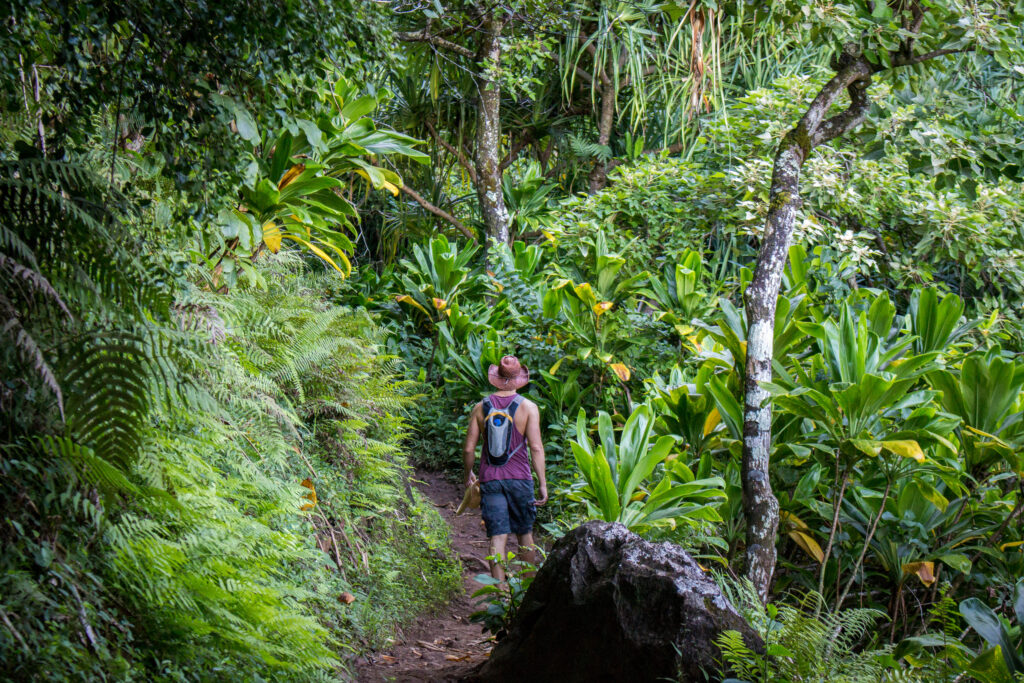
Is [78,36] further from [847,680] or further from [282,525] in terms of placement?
[847,680]

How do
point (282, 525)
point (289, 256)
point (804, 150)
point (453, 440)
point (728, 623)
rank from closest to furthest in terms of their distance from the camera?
point (728, 623) → point (282, 525) → point (804, 150) → point (289, 256) → point (453, 440)

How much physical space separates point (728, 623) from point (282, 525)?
227 cm

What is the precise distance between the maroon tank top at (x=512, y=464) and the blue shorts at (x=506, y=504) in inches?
1.3

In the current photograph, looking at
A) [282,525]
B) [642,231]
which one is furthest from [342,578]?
[642,231]

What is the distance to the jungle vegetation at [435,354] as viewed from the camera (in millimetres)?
2633

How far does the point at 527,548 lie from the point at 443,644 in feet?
2.67

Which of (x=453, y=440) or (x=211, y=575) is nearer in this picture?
(x=211, y=575)

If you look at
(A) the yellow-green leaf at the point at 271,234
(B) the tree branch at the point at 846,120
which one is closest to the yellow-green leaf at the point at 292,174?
(A) the yellow-green leaf at the point at 271,234

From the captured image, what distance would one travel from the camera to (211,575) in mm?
3162

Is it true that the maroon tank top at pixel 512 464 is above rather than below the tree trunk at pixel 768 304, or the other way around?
below

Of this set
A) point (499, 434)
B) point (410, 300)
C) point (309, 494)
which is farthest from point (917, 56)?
point (410, 300)

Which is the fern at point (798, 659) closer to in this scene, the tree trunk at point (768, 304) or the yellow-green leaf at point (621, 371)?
the tree trunk at point (768, 304)

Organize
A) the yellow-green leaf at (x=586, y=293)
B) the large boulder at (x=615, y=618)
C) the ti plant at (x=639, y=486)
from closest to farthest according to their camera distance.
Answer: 1. the large boulder at (x=615, y=618)
2. the ti plant at (x=639, y=486)
3. the yellow-green leaf at (x=586, y=293)

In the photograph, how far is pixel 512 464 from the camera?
537 cm
